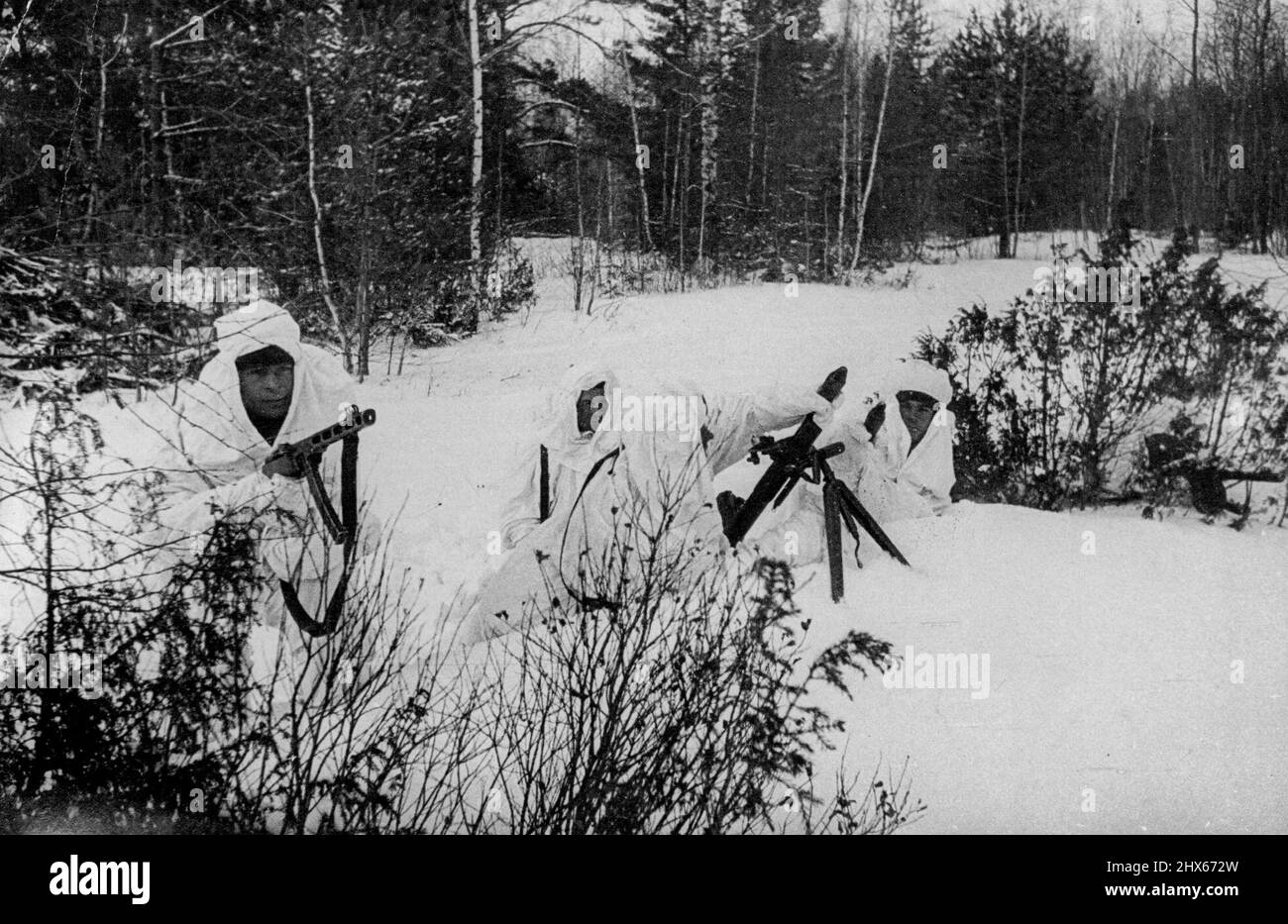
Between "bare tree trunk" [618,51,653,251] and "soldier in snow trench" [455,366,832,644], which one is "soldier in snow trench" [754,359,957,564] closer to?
"soldier in snow trench" [455,366,832,644]

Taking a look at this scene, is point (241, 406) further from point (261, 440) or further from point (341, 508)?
point (341, 508)

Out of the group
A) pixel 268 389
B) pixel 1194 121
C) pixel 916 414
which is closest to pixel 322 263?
pixel 268 389

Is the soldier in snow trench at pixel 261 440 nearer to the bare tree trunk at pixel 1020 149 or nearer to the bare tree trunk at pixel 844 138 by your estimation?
the bare tree trunk at pixel 844 138

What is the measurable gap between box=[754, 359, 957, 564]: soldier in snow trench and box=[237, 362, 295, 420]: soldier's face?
2.12 metres

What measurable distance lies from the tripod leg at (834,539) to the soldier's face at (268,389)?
2.27 m

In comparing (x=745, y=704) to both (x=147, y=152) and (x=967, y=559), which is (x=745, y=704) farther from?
(x=147, y=152)

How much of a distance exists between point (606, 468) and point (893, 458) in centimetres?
141

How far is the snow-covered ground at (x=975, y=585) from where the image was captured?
11.1ft

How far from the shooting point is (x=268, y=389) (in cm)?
392

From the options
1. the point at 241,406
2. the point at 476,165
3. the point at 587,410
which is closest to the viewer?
the point at 241,406

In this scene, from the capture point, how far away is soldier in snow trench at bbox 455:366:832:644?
396 centimetres

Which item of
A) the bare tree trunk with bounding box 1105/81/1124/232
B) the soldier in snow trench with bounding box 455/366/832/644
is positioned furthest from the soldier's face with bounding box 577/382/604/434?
the bare tree trunk with bounding box 1105/81/1124/232

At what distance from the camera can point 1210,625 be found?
381 cm
